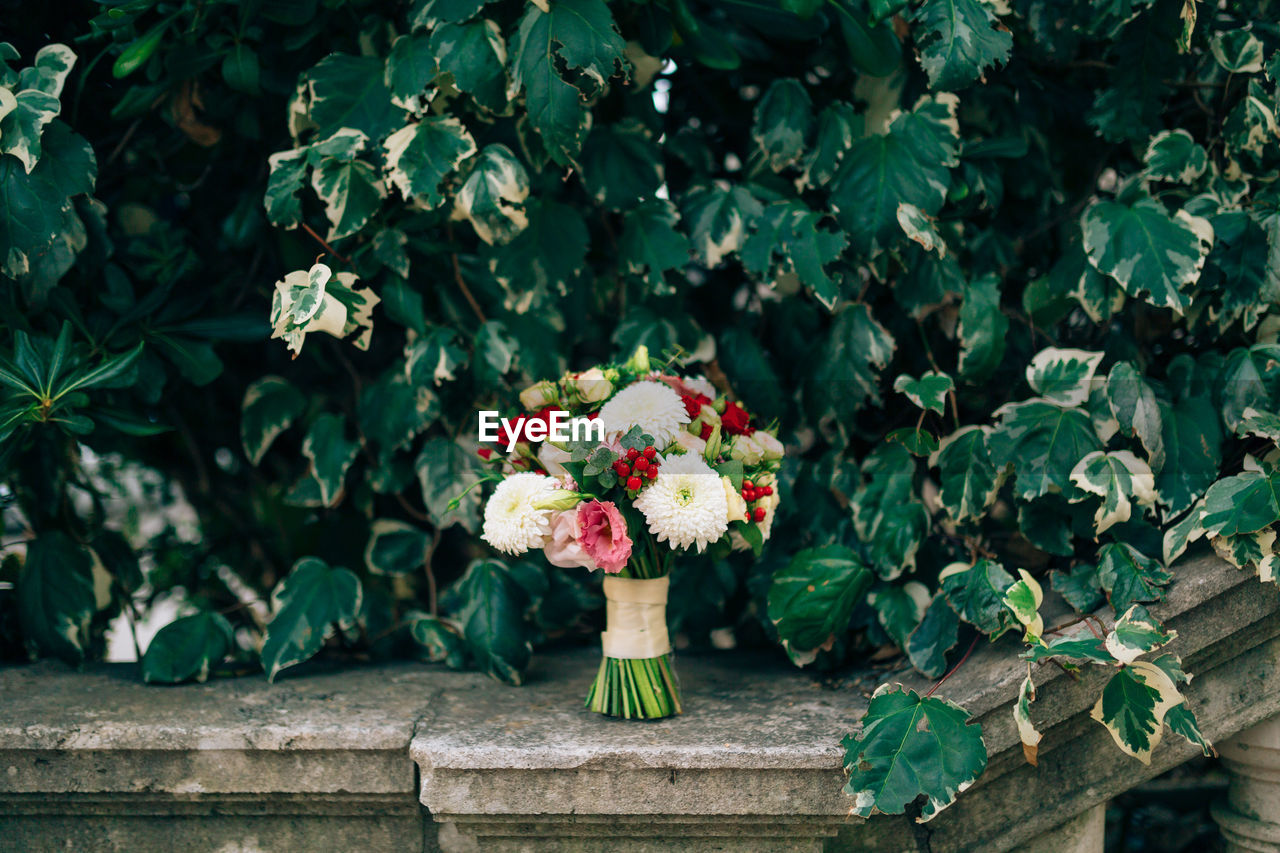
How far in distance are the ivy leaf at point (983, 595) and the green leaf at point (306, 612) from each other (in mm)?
1000

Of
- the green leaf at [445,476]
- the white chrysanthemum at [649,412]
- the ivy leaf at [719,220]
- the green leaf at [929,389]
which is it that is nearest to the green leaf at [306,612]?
the green leaf at [445,476]

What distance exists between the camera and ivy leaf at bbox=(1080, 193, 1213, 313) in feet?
4.52

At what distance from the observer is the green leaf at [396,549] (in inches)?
69.6

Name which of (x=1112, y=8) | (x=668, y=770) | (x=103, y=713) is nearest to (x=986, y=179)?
(x=1112, y=8)

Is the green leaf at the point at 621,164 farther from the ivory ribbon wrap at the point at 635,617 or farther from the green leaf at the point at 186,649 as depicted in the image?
the green leaf at the point at 186,649

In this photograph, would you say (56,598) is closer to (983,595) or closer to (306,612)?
(306,612)

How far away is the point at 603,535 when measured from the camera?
4.17 ft

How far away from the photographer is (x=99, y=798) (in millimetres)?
1425

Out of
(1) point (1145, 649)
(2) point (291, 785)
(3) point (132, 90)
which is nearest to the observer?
(1) point (1145, 649)

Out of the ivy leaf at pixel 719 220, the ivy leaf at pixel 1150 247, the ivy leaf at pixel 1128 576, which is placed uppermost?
the ivy leaf at pixel 719 220

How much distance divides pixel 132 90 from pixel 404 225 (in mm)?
502

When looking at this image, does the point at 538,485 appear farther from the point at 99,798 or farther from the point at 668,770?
the point at 99,798

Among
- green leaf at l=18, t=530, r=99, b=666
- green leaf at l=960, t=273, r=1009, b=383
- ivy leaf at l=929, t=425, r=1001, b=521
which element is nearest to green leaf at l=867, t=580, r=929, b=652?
ivy leaf at l=929, t=425, r=1001, b=521

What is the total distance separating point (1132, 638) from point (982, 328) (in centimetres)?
53
